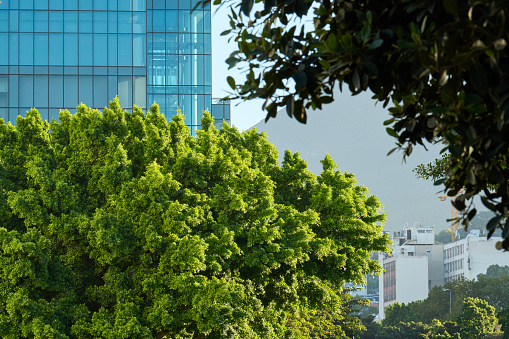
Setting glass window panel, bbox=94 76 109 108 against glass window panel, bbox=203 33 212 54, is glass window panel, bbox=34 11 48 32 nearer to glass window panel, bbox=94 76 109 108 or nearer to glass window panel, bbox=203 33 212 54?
glass window panel, bbox=94 76 109 108

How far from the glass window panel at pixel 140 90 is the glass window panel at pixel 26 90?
7628mm

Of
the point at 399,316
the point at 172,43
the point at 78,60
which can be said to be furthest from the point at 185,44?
the point at 399,316

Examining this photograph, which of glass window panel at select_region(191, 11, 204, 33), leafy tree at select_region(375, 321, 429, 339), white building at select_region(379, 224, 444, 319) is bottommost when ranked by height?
leafy tree at select_region(375, 321, 429, 339)

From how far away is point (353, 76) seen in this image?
5.57m

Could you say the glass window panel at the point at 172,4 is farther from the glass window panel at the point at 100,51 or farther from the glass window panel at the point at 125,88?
the glass window panel at the point at 125,88

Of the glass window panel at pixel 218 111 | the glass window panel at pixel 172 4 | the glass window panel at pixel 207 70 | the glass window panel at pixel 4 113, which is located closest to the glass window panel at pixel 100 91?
the glass window panel at pixel 4 113

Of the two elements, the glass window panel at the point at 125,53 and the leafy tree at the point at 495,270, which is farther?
the leafy tree at the point at 495,270

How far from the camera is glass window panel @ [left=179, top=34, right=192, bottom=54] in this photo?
2687 inches

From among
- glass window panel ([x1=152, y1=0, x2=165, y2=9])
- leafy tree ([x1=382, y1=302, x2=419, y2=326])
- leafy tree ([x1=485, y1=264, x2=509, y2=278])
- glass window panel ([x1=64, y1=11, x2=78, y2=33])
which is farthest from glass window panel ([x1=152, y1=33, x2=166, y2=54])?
leafy tree ([x1=485, y1=264, x2=509, y2=278])

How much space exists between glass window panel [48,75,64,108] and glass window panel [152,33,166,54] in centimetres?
822

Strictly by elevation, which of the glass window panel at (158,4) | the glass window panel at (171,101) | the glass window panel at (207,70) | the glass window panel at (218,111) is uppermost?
the glass window panel at (158,4)

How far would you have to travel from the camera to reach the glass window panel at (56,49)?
210ft

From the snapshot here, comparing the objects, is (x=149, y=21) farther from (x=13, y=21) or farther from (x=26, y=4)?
(x=13, y=21)

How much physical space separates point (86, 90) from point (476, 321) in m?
43.2
